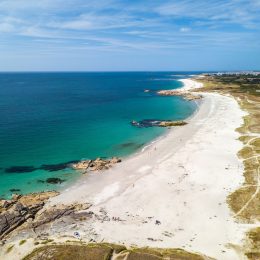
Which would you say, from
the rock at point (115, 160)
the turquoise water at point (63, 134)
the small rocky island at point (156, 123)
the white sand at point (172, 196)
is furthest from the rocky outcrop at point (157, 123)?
the rock at point (115, 160)

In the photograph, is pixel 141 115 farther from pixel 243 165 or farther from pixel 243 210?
pixel 243 210

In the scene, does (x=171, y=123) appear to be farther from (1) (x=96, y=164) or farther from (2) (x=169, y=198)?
(2) (x=169, y=198)

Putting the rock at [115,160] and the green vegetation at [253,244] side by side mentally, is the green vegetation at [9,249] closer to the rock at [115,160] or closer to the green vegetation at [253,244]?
the green vegetation at [253,244]

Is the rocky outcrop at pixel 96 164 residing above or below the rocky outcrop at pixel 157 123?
below

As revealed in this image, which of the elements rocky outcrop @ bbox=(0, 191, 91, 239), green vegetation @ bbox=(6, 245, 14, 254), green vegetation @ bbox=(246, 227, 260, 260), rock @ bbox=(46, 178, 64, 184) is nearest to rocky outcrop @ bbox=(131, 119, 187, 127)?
rock @ bbox=(46, 178, 64, 184)

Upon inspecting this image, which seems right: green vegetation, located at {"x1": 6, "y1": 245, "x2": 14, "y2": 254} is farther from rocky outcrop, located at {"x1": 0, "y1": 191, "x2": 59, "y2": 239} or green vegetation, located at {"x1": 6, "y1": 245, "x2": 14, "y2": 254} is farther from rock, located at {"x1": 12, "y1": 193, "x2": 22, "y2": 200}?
rock, located at {"x1": 12, "y1": 193, "x2": 22, "y2": 200}

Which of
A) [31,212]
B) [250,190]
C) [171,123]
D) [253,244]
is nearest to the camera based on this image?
[253,244]

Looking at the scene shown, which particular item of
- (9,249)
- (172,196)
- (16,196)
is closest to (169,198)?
(172,196)

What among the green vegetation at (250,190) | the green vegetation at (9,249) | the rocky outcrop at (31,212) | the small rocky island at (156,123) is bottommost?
the green vegetation at (9,249)
